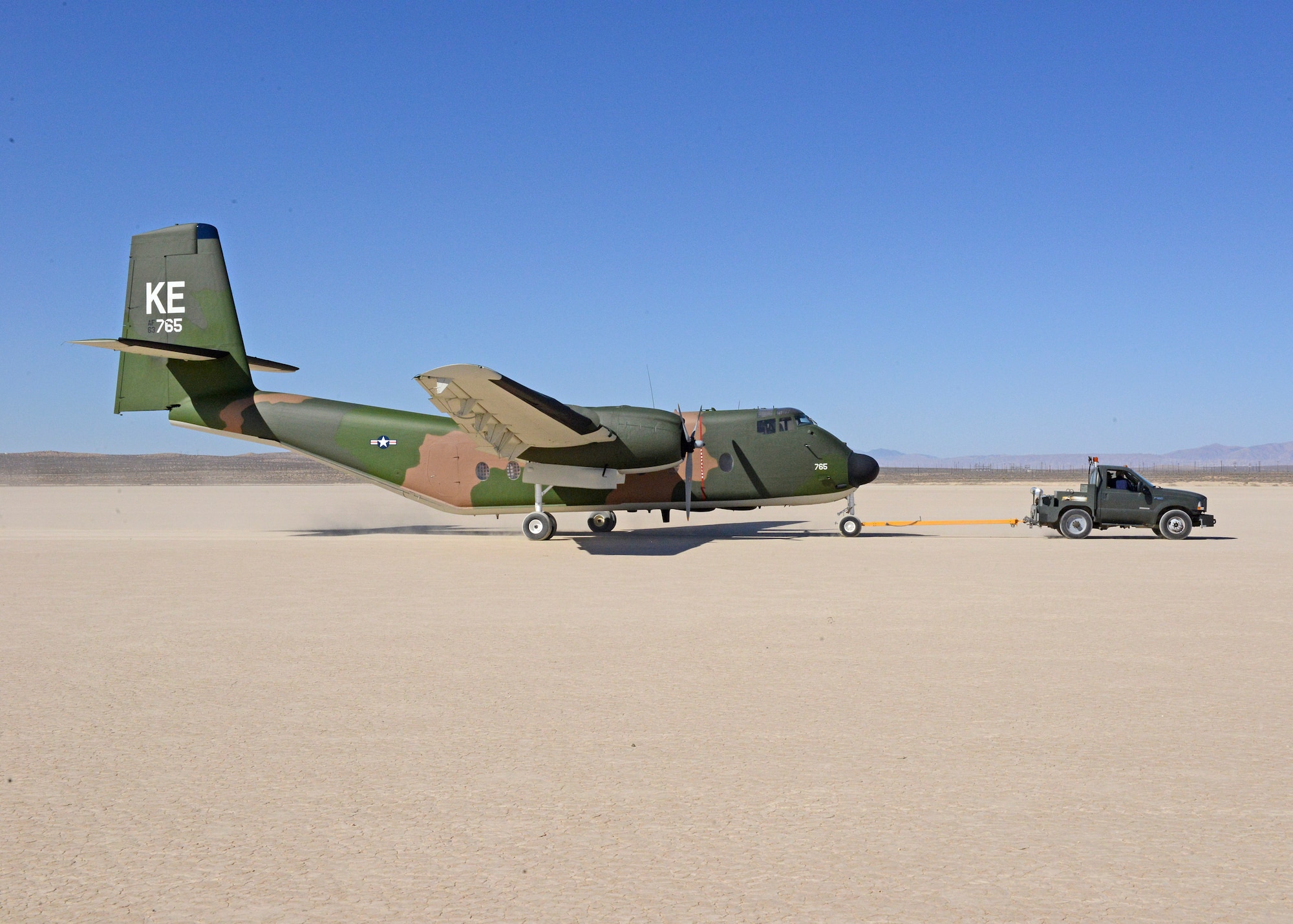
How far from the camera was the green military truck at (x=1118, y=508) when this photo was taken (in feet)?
77.0

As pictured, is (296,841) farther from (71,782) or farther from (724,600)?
(724,600)

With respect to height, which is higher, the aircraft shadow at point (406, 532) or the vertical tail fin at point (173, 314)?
the vertical tail fin at point (173, 314)

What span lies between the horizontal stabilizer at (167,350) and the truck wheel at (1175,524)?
24220 mm

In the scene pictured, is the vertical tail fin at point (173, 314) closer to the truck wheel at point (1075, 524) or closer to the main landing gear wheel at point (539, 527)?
the main landing gear wheel at point (539, 527)

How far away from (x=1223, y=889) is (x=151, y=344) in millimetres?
23700

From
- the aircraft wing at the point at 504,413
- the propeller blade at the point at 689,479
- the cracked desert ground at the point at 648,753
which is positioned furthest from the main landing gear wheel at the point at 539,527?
the cracked desert ground at the point at 648,753

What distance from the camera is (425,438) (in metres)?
24.1

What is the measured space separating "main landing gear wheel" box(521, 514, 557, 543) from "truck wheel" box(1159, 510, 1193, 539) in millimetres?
15526

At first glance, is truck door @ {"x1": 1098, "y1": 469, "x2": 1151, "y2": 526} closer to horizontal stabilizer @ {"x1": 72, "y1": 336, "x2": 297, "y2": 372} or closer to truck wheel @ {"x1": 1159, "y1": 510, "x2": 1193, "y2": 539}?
truck wheel @ {"x1": 1159, "y1": 510, "x2": 1193, "y2": 539}

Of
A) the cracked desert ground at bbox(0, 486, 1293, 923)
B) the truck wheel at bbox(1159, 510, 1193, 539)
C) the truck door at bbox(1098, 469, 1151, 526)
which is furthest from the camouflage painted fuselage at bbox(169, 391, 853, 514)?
the cracked desert ground at bbox(0, 486, 1293, 923)

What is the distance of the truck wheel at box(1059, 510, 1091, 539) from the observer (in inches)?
939

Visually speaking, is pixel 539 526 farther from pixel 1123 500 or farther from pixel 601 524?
pixel 1123 500

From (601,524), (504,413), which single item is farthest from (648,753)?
(601,524)

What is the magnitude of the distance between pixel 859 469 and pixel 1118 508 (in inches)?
265
